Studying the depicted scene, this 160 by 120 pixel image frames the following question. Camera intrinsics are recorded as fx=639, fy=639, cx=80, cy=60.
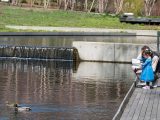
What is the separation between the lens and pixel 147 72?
1977cm

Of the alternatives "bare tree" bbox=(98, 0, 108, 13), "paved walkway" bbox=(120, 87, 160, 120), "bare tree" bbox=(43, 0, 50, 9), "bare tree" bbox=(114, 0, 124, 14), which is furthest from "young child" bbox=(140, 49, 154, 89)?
"bare tree" bbox=(43, 0, 50, 9)

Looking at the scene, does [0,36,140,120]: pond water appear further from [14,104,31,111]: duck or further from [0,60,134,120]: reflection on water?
[14,104,31,111]: duck

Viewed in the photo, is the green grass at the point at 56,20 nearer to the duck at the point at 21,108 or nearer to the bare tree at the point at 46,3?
the bare tree at the point at 46,3

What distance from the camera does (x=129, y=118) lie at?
14.8 metres

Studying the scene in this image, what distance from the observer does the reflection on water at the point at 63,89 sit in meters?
16.7

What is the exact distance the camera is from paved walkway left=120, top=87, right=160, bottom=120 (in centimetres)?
1509

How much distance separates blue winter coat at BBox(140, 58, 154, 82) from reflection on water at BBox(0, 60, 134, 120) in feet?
3.38

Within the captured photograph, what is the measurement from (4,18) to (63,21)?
5706 millimetres

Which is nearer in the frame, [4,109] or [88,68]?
[4,109]

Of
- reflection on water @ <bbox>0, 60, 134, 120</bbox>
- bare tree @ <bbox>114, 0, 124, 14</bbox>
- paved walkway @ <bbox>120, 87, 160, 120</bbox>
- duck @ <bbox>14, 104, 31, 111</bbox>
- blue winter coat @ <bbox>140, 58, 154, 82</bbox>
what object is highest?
bare tree @ <bbox>114, 0, 124, 14</bbox>

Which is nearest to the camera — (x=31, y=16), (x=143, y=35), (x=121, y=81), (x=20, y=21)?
(x=121, y=81)

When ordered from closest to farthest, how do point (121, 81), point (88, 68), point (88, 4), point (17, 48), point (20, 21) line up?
point (121, 81) → point (88, 68) → point (17, 48) → point (20, 21) → point (88, 4)

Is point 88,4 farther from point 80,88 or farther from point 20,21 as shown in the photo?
point 80,88

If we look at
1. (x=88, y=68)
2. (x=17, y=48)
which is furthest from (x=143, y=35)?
(x=88, y=68)
